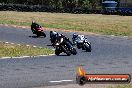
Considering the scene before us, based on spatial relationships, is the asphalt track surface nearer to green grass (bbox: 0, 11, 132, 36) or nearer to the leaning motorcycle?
the leaning motorcycle

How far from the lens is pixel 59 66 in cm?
1777

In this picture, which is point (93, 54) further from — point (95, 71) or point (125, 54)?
point (95, 71)

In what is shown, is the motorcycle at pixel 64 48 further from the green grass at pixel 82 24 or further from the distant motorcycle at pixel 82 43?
the green grass at pixel 82 24

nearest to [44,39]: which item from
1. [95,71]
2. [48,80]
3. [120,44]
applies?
[120,44]

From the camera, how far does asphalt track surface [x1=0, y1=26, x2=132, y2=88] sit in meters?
14.3

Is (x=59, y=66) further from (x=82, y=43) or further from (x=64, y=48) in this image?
(x=82, y=43)

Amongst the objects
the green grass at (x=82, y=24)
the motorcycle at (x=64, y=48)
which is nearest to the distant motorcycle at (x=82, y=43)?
the motorcycle at (x=64, y=48)

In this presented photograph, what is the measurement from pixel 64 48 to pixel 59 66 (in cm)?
386

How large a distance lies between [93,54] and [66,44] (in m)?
1.77

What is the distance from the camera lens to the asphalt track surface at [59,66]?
1433 centimetres

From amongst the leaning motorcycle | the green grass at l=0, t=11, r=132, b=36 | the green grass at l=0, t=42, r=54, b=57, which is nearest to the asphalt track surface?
the leaning motorcycle

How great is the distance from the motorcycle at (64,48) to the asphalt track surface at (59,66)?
12.6 inches

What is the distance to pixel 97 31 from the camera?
3788cm

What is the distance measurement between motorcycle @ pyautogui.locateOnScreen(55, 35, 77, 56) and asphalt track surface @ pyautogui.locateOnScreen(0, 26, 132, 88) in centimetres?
32
